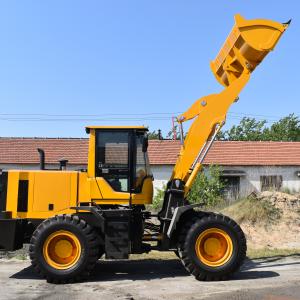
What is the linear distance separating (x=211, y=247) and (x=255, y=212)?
7.43 meters

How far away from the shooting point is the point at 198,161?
9898 millimetres

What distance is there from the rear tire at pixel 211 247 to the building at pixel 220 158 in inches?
805

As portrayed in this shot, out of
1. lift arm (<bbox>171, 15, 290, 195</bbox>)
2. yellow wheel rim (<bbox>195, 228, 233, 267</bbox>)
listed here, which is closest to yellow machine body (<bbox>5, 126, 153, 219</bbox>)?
lift arm (<bbox>171, 15, 290, 195</bbox>)

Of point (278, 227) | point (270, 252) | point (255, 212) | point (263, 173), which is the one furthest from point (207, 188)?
point (270, 252)

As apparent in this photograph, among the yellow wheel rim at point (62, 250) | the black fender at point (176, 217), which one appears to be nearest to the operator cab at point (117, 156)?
the black fender at point (176, 217)

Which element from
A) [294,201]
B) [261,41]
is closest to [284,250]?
[294,201]

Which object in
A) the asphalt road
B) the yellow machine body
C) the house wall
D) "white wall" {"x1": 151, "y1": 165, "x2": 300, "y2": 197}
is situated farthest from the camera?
the house wall

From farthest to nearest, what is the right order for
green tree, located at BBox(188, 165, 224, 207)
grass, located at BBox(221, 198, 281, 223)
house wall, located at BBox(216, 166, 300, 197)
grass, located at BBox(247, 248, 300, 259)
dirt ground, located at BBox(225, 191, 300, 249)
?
house wall, located at BBox(216, 166, 300, 197) → green tree, located at BBox(188, 165, 224, 207) → grass, located at BBox(221, 198, 281, 223) → dirt ground, located at BBox(225, 191, 300, 249) → grass, located at BBox(247, 248, 300, 259)

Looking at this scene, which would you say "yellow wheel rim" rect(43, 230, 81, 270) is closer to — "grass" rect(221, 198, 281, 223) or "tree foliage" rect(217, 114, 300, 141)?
"grass" rect(221, 198, 281, 223)

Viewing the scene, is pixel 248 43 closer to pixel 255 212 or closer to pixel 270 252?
pixel 270 252

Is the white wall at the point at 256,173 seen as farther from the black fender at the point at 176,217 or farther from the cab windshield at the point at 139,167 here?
the black fender at the point at 176,217

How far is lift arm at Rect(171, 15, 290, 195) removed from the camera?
31.3ft

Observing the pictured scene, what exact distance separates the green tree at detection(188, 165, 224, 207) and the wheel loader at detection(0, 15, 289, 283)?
13.5 meters

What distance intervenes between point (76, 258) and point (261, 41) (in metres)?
5.82
